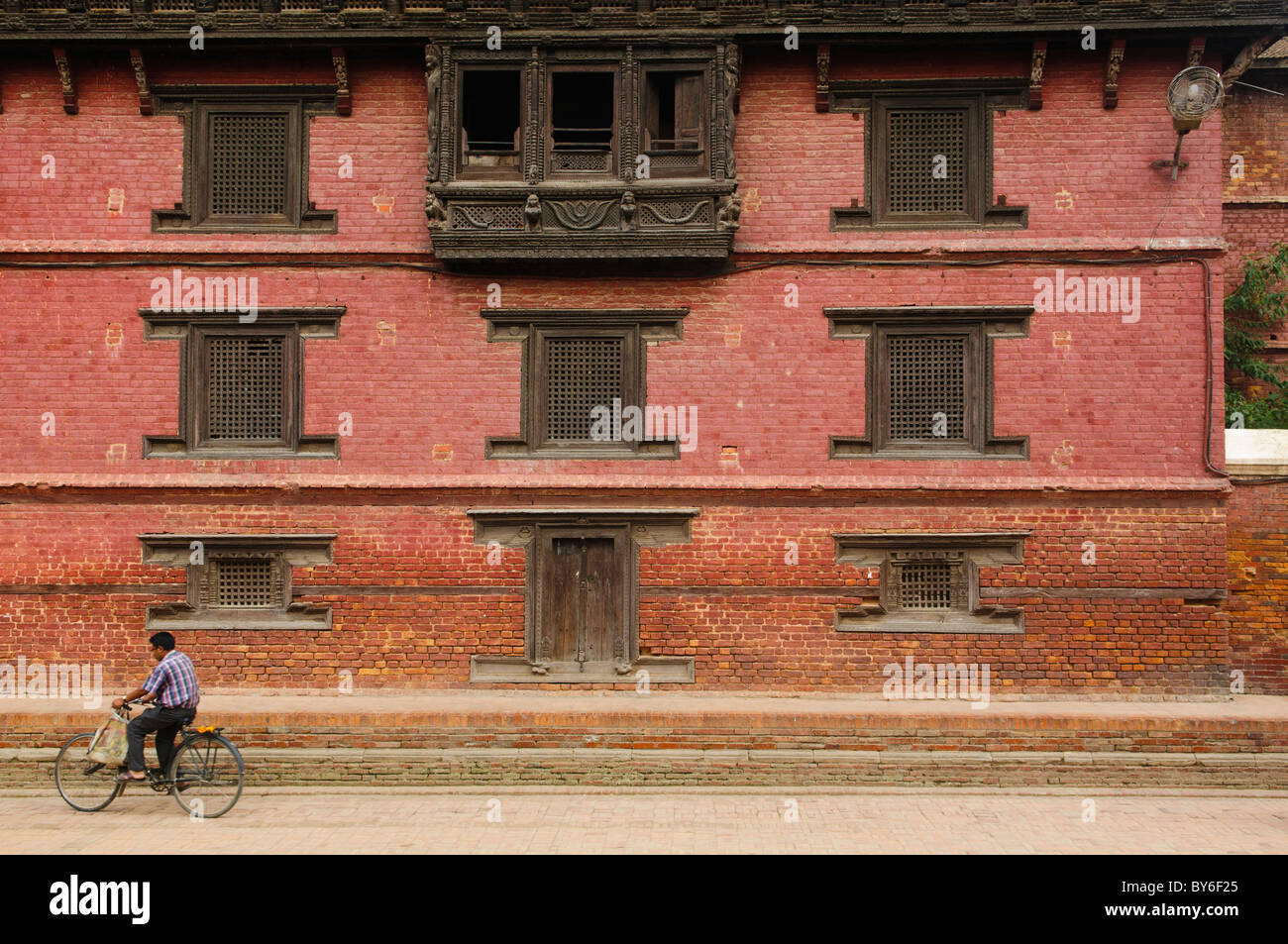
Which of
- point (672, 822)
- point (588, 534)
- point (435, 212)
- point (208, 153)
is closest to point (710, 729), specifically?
point (672, 822)

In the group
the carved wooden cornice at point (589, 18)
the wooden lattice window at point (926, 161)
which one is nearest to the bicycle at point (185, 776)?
the carved wooden cornice at point (589, 18)

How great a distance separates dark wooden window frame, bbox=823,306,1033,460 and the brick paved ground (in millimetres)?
4312

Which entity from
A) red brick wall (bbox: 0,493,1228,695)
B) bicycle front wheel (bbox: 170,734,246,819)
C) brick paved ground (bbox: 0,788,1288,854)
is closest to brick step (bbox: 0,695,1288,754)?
brick paved ground (bbox: 0,788,1288,854)

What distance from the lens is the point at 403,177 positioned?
14.5 meters

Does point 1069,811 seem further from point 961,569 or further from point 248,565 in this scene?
point 248,565

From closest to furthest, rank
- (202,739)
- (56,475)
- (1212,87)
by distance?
(202,739) < (1212,87) < (56,475)

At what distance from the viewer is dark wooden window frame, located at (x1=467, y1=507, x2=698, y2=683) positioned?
14.2 meters

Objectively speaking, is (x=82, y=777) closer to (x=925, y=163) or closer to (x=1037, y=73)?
(x=925, y=163)

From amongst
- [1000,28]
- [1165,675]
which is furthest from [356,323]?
[1165,675]

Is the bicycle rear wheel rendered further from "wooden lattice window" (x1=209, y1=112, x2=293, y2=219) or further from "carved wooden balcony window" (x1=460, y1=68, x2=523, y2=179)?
"carved wooden balcony window" (x1=460, y1=68, x2=523, y2=179)

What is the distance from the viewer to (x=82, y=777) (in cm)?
1175

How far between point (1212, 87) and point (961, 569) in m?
6.56

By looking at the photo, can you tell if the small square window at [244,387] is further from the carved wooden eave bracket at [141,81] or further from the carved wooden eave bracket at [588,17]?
the carved wooden eave bracket at [588,17]

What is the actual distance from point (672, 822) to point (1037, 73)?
1020cm
